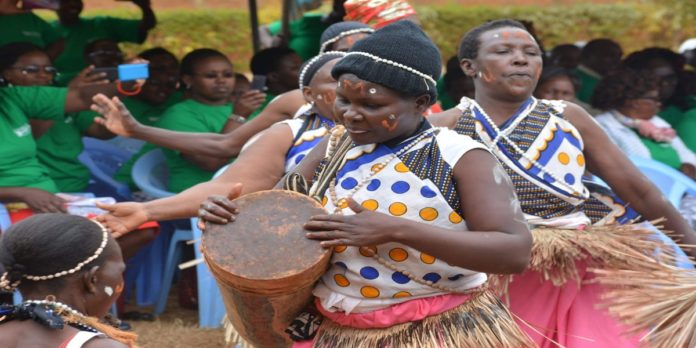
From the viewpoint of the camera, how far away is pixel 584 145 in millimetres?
4086

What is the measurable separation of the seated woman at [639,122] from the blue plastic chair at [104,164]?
354 cm

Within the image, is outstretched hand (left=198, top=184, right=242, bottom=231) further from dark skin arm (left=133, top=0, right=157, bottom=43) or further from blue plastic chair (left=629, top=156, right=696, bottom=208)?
dark skin arm (left=133, top=0, right=157, bottom=43)

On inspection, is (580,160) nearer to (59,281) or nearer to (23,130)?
(59,281)

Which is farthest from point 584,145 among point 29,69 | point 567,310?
point 29,69

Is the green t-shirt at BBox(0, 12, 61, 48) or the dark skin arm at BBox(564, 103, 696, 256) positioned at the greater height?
the dark skin arm at BBox(564, 103, 696, 256)

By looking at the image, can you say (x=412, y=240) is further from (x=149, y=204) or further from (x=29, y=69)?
(x=29, y=69)

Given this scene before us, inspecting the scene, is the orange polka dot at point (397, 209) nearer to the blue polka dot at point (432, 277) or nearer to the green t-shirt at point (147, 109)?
the blue polka dot at point (432, 277)

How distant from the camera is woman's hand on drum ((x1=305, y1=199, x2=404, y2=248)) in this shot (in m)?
2.74

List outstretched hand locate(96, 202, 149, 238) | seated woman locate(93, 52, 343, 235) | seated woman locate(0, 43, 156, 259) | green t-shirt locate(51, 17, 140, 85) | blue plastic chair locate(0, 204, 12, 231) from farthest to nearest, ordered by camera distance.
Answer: green t-shirt locate(51, 17, 140, 85) < seated woman locate(0, 43, 156, 259) < blue plastic chair locate(0, 204, 12, 231) < seated woman locate(93, 52, 343, 235) < outstretched hand locate(96, 202, 149, 238)

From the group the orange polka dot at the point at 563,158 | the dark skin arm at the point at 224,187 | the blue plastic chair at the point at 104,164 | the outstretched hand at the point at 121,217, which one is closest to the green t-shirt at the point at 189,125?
the blue plastic chair at the point at 104,164

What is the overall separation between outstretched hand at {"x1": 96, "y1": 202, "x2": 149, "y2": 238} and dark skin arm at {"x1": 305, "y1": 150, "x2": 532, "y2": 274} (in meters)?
0.93

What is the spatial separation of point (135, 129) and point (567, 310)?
7.54 ft

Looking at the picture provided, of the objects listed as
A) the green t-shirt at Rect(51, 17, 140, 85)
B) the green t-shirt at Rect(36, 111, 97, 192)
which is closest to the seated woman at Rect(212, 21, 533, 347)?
the green t-shirt at Rect(36, 111, 97, 192)

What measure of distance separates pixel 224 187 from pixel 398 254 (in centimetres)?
115
